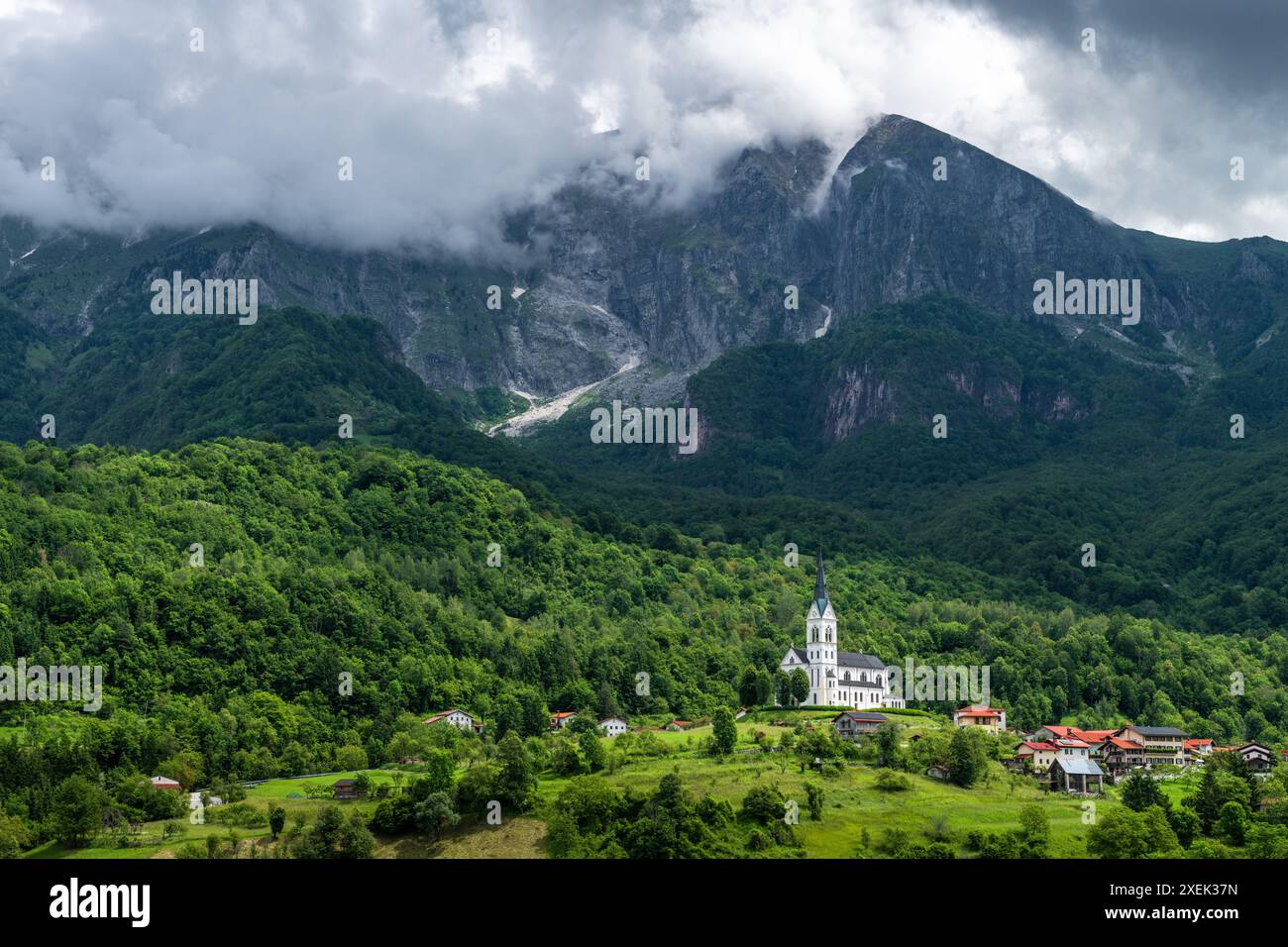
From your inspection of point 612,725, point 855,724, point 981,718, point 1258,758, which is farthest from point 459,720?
point 1258,758

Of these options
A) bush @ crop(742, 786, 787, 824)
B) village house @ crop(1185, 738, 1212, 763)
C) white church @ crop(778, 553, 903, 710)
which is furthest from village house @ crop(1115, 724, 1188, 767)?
bush @ crop(742, 786, 787, 824)

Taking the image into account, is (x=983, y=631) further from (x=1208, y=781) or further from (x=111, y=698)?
(x=111, y=698)

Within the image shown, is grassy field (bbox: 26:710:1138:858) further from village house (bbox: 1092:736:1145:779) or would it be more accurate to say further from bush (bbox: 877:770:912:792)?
village house (bbox: 1092:736:1145:779)

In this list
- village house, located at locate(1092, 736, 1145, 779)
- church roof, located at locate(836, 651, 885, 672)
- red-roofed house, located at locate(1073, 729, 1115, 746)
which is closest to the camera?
village house, located at locate(1092, 736, 1145, 779)

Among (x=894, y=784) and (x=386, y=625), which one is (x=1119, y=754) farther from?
(x=386, y=625)
